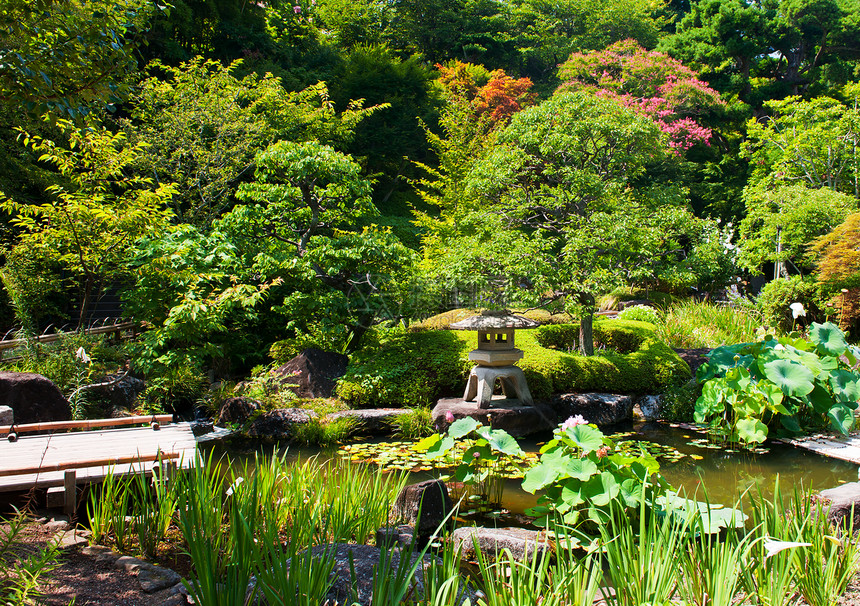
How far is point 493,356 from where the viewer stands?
22.5 feet

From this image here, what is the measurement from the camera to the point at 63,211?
277 inches

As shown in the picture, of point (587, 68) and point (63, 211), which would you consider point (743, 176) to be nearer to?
point (587, 68)

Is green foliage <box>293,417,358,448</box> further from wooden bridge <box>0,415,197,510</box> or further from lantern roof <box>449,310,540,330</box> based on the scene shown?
lantern roof <box>449,310,540,330</box>

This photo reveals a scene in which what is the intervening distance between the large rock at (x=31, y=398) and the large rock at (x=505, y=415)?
3928mm

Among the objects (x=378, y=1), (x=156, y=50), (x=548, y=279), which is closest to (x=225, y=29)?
(x=156, y=50)

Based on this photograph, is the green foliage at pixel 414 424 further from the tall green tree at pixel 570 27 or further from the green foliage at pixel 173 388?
the tall green tree at pixel 570 27

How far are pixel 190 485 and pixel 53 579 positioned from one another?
0.74 meters

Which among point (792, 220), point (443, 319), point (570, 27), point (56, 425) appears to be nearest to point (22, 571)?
point (56, 425)

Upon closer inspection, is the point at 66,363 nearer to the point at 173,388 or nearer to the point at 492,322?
the point at 173,388

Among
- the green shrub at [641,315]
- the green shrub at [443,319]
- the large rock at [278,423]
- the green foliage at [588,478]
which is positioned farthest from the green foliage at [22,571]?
the green shrub at [641,315]

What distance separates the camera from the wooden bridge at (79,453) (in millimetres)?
3570

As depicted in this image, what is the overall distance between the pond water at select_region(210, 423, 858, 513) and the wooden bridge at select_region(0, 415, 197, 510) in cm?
97

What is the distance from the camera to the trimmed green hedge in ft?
24.3

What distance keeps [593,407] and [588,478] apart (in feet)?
13.8
